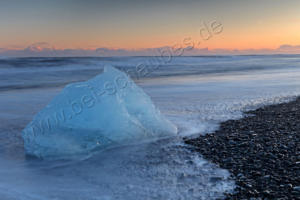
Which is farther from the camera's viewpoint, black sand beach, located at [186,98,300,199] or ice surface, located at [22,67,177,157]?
ice surface, located at [22,67,177,157]

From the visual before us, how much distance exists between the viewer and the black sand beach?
2.66 metres

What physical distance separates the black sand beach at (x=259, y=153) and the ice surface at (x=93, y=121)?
810 millimetres

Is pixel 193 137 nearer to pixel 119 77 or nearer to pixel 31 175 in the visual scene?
pixel 119 77

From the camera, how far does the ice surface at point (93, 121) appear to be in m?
3.91

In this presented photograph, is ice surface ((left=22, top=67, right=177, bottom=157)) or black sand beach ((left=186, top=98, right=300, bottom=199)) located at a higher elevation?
ice surface ((left=22, top=67, right=177, bottom=157))

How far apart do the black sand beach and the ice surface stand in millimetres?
810

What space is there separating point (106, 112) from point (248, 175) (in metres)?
2.16

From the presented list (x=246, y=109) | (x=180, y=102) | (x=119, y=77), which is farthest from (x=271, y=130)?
(x=180, y=102)

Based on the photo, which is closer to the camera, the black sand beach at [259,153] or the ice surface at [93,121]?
the black sand beach at [259,153]

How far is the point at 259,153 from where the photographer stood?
3.58 metres

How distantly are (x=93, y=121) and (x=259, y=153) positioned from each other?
7.46 feet

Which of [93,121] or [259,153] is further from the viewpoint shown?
[93,121]

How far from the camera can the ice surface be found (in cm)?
391

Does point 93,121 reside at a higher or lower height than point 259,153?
higher
